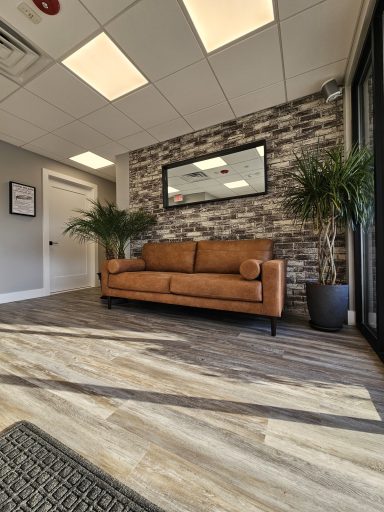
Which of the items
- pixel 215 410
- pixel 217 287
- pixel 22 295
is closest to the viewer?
pixel 215 410

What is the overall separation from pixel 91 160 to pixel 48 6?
274cm

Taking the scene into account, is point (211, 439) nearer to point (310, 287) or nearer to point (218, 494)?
point (218, 494)

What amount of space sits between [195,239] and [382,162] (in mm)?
2165

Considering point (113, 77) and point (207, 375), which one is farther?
point (113, 77)

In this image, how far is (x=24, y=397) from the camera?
3.63 ft

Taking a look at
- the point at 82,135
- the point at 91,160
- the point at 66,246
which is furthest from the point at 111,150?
the point at 66,246

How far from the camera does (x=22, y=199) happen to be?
11.9ft

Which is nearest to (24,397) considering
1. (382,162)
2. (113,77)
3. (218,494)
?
(218,494)

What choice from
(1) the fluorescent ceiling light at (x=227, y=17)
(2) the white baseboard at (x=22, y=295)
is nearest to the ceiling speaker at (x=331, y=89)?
(1) the fluorescent ceiling light at (x=227, y=17)

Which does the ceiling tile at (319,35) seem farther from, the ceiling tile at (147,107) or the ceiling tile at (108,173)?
the ceiling tile at (108,173)

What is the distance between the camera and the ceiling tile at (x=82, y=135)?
10.2 feet

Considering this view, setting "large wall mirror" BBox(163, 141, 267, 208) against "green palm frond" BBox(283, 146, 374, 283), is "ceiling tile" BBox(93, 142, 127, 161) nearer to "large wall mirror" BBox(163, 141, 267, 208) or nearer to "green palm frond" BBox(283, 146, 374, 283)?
"large wall mirror" BBox(163, 141, 267, 208)

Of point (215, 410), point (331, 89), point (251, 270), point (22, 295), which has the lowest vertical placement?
point (215, 410)

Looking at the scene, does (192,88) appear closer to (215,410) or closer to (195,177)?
(195,177)
